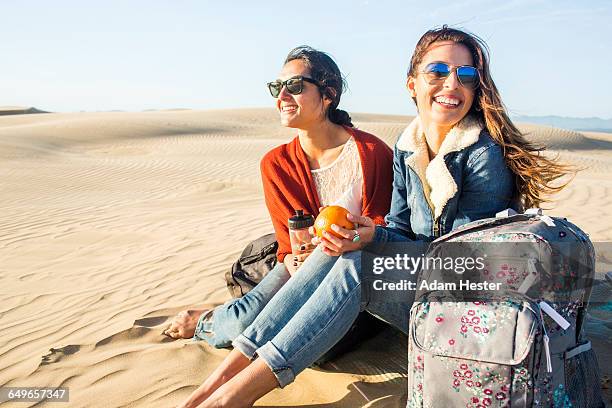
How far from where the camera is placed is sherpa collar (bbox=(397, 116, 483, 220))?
2619mm

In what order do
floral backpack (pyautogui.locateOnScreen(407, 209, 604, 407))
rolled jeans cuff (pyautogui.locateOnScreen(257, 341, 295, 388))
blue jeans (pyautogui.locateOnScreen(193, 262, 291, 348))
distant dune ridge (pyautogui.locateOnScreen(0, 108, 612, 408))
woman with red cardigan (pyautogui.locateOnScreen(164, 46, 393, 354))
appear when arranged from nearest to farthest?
floral backpack (pyautogui.locateOnScreen(407, 209, 604, 407))
rolled jeans cuff (pyautogui.locateOnScreen(257, 341, 295, 388))
distant dune ridge (pyautogui.locateOnScreen(0, 108, 612, 408))
blue jeans (pyautogui.locateOnScreen(193, 262, 291, 348))
woman with red cardigan (pyautogui.locateOnScreen(164, 46, 393, 354))

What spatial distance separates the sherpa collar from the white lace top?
0.54 metres

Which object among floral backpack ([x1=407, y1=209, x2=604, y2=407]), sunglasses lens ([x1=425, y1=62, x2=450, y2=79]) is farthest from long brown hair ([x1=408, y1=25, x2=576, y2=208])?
floral backpack ([x1=407, y1=209, x2=604, y2=407])

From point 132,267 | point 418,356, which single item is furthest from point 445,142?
point 132,267

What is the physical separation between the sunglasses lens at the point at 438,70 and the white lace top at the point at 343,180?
0.84 metres

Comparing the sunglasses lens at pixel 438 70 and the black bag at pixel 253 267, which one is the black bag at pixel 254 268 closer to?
the black bag at pixel 253 267

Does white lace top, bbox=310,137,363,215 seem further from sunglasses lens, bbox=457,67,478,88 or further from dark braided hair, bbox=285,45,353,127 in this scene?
sunglasses lens, bbox=457,67,478,88

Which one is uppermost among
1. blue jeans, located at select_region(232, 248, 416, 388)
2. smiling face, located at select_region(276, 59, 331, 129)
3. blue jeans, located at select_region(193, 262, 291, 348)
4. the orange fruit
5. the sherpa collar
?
smiling face, located at select_region(276, 59, 331, 129)

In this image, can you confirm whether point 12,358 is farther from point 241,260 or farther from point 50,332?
point 241,260

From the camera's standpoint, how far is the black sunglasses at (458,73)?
261cm

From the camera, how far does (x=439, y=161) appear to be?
2.66 meters

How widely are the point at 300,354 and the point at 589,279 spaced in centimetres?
117

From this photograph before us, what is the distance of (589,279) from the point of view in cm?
211

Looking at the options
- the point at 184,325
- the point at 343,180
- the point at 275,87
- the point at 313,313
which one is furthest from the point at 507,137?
the point at 184,325
